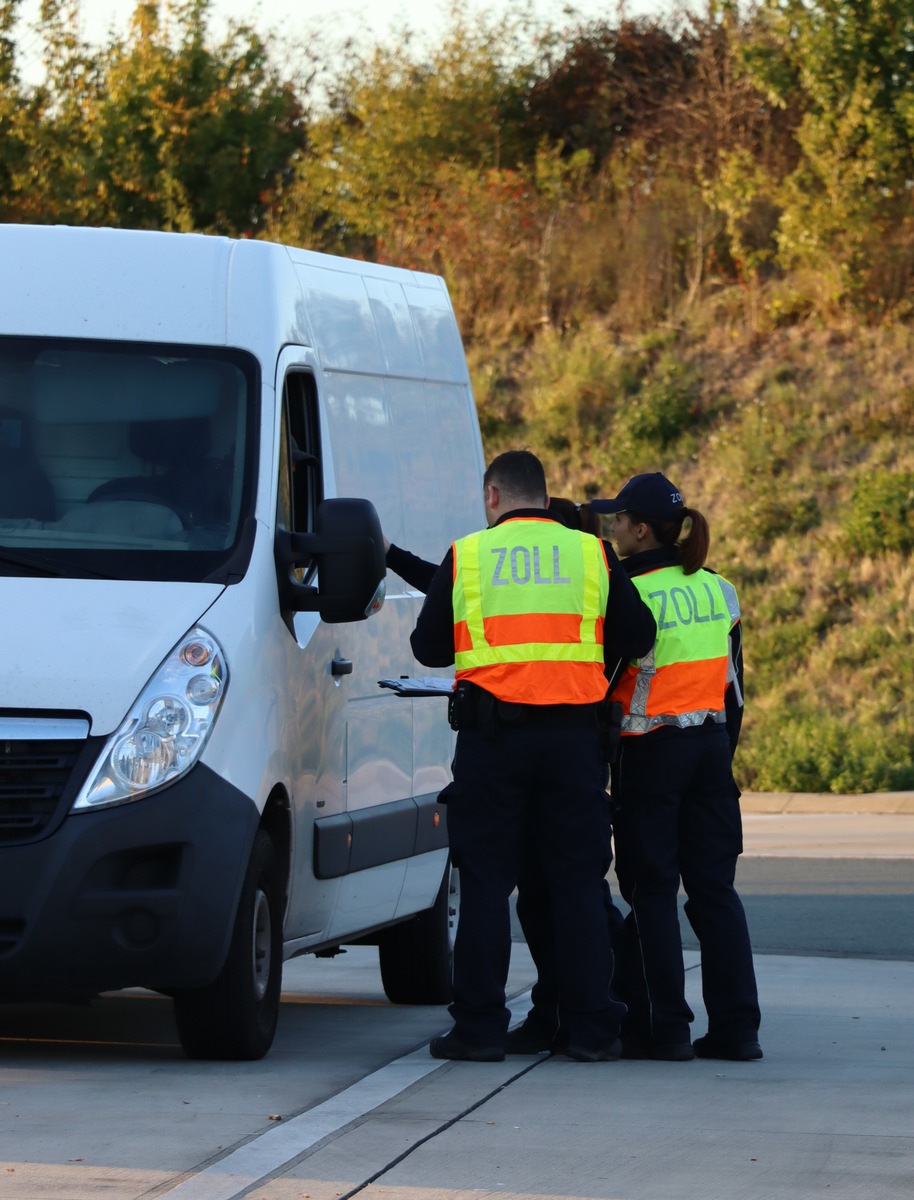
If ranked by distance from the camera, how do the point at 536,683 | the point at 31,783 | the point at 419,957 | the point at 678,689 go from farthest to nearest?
the point at 419,957, the point at 678,689, the point at 536,683, the point at 31,783

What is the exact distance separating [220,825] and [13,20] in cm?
2396

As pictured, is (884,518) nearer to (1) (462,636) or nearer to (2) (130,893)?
(1) (462,636)

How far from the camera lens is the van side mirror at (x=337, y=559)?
6426 millimetres

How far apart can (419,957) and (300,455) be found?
2.28m

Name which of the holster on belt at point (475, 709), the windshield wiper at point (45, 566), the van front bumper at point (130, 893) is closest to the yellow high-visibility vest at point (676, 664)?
the holster on belt at point (475, 709)

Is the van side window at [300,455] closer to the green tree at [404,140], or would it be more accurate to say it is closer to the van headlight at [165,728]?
the van headlight at [165,728]

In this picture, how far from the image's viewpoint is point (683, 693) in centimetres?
673

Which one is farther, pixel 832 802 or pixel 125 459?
pixel 832 802

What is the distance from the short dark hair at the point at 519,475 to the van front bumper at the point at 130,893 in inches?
51.6

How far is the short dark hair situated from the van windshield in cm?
76

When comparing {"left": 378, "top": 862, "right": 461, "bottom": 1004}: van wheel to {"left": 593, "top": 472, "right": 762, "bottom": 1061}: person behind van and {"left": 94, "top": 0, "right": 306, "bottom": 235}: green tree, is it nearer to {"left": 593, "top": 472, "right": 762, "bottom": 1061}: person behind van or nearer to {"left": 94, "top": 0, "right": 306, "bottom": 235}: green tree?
{"left": 593, "top": 472, "right": 762, "bottom": 1061}: person behind van

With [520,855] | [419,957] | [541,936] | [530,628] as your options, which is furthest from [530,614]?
[419,957]

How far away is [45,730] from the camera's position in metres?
5.95

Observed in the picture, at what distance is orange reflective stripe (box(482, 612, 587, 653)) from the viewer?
6.46 meters
